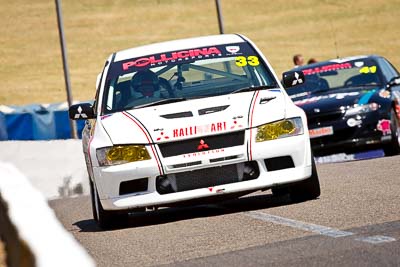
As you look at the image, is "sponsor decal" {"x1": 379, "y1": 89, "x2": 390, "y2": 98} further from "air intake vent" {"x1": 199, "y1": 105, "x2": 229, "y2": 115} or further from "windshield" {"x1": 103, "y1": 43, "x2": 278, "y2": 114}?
"air intake vent" {"x1": 199, "y1": 105, "x2": 229, "y2": 115}

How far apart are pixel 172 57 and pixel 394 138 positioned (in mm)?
6234

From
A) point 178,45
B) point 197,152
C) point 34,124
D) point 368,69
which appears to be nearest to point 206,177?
point 197,152

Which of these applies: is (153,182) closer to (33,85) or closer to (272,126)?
(272,126)

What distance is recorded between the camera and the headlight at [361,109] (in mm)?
16828

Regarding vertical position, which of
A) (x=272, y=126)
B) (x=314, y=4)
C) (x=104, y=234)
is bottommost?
(x=314, y=4)

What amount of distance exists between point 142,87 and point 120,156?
3.66ft

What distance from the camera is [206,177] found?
10055 millimetres

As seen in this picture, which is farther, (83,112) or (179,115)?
(83,112)

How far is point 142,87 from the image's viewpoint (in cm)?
1099

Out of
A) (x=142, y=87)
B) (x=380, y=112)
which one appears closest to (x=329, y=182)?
(x=142, y=87)

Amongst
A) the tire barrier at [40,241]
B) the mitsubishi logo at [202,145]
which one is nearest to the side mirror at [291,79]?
the mitsubishi logo at [202,145]

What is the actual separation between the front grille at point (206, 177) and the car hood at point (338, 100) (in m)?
7.06

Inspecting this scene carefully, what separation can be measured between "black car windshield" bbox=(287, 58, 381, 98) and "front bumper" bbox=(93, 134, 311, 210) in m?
7.64

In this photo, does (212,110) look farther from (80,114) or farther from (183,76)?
(80,114)
